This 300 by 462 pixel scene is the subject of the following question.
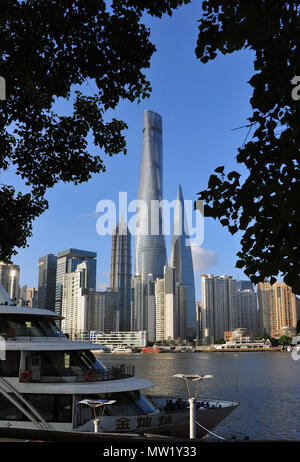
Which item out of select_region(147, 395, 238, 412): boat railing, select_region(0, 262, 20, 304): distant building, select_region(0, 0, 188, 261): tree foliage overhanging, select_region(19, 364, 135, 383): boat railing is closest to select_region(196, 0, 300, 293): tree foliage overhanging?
select_region(0, 0, 188, 261): tree foliage overhanging

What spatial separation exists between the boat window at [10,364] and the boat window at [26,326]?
3.09 feet

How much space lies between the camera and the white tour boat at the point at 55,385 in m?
16.2

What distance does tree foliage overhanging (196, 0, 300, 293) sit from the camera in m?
3.88

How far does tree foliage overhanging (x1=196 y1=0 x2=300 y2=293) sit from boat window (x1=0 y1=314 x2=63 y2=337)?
15.3m

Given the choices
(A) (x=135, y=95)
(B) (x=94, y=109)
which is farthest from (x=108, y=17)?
(B) (x=94, y=109)

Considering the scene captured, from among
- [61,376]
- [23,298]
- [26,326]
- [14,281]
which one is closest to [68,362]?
[61,376]

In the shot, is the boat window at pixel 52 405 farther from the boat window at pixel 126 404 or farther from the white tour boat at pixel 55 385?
the boat window at pixel 126 404

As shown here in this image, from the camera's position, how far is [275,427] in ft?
108

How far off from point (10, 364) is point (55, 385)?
6.59 feet

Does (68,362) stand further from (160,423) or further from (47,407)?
(160,423)

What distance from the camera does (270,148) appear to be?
4.55 m

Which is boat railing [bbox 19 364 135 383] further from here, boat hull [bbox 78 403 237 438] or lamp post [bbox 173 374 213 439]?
lamp post [bbox 173 374 213 439]

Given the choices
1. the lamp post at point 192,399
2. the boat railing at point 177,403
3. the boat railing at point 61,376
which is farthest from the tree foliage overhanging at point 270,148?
the boat railing at point 177,403
